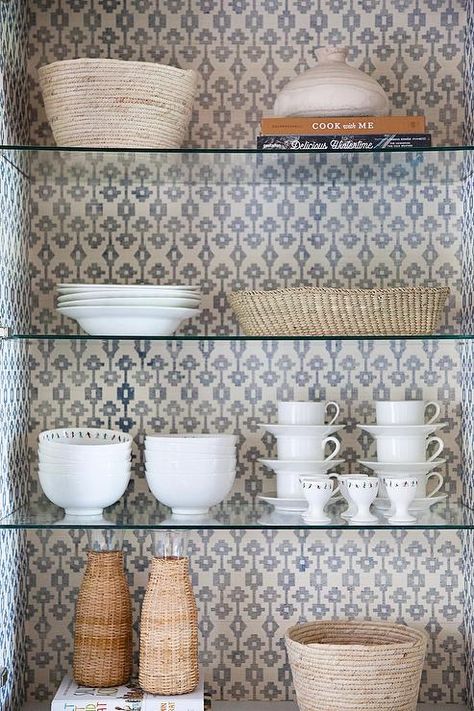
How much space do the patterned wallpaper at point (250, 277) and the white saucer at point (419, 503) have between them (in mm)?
111

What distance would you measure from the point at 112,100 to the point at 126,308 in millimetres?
409

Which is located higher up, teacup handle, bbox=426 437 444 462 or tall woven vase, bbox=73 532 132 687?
teacup handle, bbox=426 437 444 462

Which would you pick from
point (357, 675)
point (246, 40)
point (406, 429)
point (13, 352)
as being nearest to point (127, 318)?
point (13, 352)

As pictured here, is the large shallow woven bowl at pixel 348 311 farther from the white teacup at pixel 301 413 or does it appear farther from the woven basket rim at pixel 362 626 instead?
the woven basket rim at pixel 362 626

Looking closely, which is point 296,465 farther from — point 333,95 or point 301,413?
point 333,95

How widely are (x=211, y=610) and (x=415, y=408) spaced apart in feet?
2.08

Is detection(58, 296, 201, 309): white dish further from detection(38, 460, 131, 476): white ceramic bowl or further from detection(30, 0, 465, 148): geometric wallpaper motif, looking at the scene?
detection(30, 0, 465, 148): geometric wallpaper motif

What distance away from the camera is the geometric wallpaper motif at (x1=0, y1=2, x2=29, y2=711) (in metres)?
1.99

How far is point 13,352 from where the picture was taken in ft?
6.82

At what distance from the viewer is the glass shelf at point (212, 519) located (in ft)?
6.43

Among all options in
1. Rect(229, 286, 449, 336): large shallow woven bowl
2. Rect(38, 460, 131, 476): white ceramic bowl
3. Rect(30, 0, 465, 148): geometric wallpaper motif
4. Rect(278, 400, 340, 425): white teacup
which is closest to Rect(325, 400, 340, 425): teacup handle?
Rect(278, 400, 340, 425): white teacup

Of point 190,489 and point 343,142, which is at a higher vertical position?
point 343,142

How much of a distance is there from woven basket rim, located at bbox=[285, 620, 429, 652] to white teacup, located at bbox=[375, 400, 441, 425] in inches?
17.0

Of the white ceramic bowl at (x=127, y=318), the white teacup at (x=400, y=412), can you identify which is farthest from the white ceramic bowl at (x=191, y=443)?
the white teacup at (x=400, y=412)
